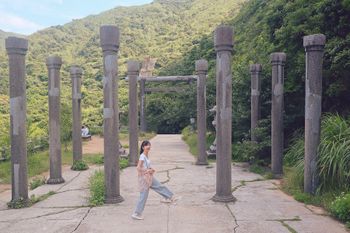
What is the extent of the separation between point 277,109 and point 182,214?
167 inches

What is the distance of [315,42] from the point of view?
266 inches

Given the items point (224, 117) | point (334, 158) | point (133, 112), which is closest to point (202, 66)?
point (133, 112)

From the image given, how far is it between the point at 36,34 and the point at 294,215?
55.2 metres

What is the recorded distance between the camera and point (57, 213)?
6.18 metres

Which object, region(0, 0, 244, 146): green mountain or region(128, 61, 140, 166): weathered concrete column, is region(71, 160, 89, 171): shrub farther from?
region(0, 0, 244, 146): green mountain

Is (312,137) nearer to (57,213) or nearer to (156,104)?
(57,213)

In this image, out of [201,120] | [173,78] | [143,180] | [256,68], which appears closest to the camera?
[143,180]

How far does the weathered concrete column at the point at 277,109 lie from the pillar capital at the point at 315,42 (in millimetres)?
1898

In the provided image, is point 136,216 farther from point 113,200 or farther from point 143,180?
point 113,200

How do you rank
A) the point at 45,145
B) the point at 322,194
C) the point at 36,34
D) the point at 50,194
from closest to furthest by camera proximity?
the point at 322,194 < the point at 50,194 < the point at 45,145 < the point at 36,34

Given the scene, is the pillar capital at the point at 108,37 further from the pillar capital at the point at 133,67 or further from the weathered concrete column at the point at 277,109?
the pillar capital at the point at 133,67

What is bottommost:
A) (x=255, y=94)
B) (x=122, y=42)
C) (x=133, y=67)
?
(x=255, y=94)

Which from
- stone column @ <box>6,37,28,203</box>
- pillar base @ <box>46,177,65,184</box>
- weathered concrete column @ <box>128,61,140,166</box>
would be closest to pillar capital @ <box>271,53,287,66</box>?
weathered concrete column @ <box>128,61,140,166</box>

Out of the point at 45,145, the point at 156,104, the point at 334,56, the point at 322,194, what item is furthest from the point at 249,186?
the point at 156,104
